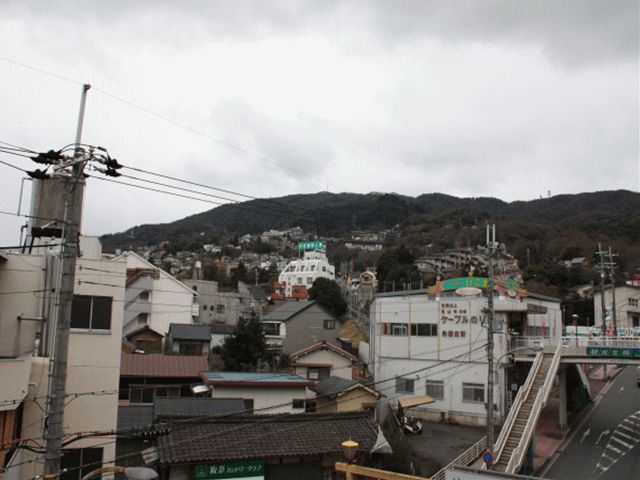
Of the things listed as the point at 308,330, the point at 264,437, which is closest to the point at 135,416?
the point at 264,437

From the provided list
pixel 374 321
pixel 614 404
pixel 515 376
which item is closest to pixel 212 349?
pixel 374 321

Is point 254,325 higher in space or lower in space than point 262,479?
higher

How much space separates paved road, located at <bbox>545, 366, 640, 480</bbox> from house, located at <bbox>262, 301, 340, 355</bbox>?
75.2ft

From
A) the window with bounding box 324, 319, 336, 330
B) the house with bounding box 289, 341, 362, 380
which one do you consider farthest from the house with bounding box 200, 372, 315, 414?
the window with bounding box 324, 319, 336, 330

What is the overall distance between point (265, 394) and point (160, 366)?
866cm

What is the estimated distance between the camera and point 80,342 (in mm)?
15562

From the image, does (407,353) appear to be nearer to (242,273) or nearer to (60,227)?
(60,227)

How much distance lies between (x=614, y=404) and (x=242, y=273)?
6565cm

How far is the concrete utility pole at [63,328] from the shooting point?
27.8ft

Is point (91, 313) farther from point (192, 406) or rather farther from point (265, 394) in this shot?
point (265, 394)

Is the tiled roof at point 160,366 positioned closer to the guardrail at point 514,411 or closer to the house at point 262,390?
the house at point 262,390

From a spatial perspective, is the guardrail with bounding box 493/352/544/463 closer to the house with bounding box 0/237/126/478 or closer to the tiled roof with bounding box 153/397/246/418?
the tiled roof with bounding box 153/397/246/418

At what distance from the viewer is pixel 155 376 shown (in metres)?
29.8

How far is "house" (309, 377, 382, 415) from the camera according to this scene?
2816 centimetres
